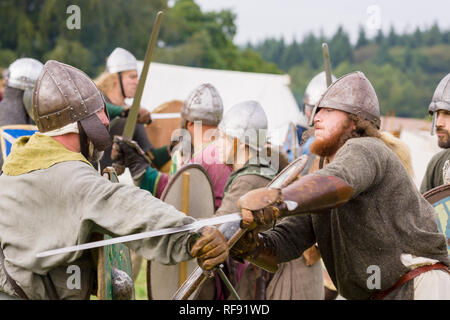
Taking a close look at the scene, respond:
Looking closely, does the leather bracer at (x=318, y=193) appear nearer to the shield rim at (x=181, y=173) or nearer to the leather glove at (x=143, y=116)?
the shield rim at (x=181, y=173)

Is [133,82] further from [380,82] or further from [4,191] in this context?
[380,82]

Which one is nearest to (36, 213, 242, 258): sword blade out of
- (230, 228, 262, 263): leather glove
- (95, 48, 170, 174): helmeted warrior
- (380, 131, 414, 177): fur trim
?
(230, 228, 262, 263): leather glove

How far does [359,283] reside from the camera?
3.62 meters

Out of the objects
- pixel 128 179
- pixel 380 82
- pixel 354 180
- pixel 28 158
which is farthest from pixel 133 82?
pixel 380 82

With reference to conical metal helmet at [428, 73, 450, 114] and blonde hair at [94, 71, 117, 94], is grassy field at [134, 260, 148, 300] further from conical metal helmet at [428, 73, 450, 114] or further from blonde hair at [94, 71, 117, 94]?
conical metal helmet at [428, 73, 450, 114]

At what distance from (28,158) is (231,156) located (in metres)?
2.13

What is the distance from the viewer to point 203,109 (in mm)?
5984

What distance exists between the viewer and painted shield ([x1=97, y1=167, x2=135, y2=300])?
10.4 ft

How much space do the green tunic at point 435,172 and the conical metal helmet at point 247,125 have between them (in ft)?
4.03

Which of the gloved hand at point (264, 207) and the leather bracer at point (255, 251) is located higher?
the gloved hand at point (264, 207)

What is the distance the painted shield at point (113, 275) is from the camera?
3.17 meters

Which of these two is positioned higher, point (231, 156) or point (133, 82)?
point (133, 82)

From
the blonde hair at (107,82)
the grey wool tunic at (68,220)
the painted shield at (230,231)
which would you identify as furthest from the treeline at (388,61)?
the grey wool tunic at (68,220)

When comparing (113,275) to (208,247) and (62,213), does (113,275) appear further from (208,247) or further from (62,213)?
(208,247)
